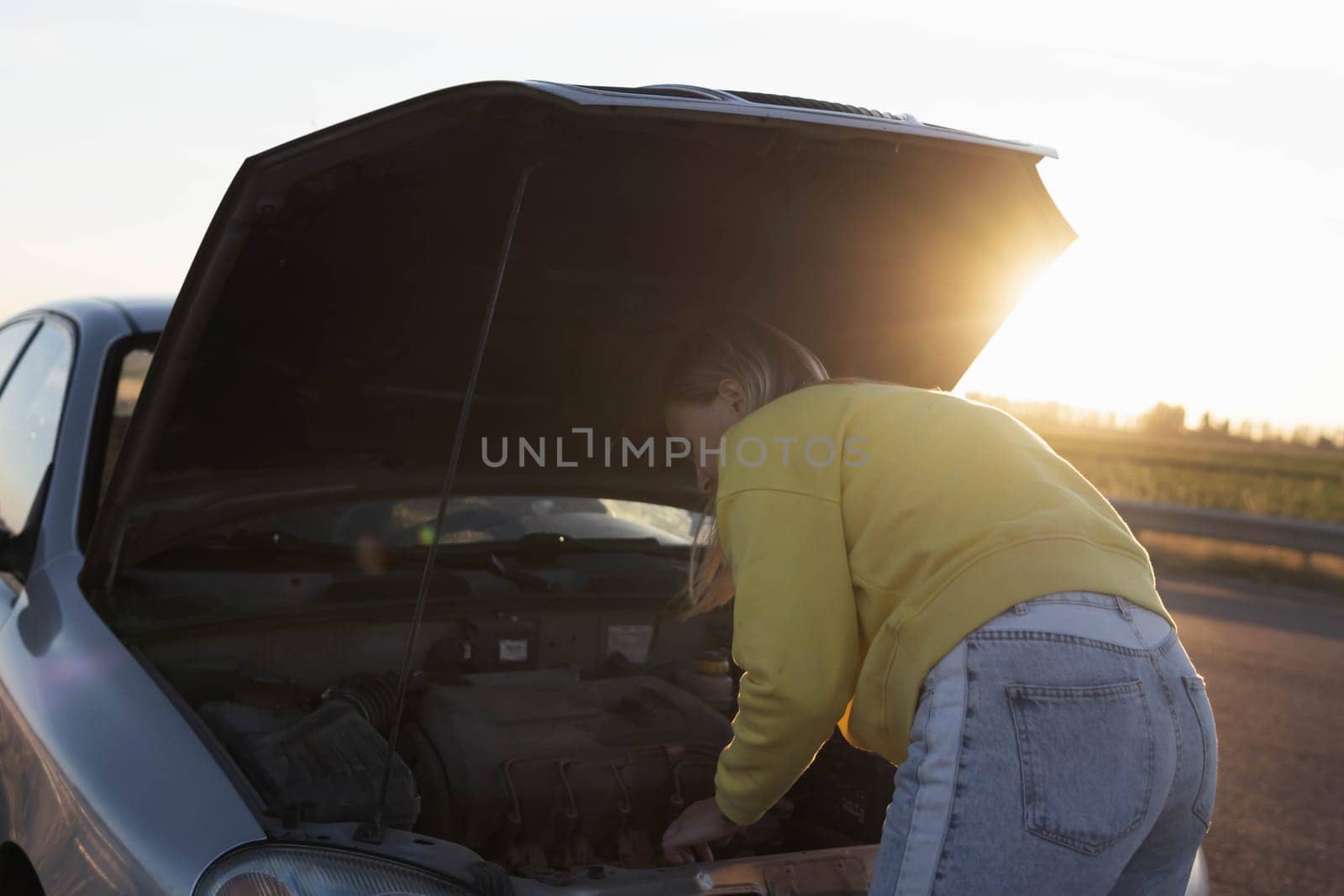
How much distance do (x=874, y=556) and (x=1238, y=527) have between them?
10.2m

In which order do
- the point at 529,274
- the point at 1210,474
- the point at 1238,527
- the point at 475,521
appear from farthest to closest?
the point at 1210,474, the point at 1238,527, the point at 475,521, the point at 529,274

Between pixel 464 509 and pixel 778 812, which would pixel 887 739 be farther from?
pixel 464 509

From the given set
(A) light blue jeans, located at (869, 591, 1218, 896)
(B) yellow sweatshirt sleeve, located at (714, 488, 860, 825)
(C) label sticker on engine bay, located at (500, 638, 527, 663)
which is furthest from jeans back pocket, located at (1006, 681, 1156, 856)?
(C) label sticker on engine bay, located at (500, 638, 527, 663)

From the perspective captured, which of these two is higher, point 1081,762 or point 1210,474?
point 1081,762

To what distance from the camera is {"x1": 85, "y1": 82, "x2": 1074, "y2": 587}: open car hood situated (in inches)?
76.9

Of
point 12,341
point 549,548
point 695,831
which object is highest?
point 12,341

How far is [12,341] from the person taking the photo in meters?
3.40

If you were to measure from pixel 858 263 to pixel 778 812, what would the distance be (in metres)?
1.24

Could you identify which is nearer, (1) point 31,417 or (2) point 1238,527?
(1) point 31,417

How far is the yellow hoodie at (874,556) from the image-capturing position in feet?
5.35

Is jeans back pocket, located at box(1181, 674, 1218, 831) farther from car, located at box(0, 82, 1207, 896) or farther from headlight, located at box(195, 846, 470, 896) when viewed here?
headlight, located at box(195, 846, 470, 896)

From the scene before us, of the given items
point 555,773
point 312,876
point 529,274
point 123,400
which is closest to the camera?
point 312,876

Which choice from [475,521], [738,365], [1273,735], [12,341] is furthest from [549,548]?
[1273,735]

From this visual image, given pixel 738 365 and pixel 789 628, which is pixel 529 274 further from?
pixel 789 628
